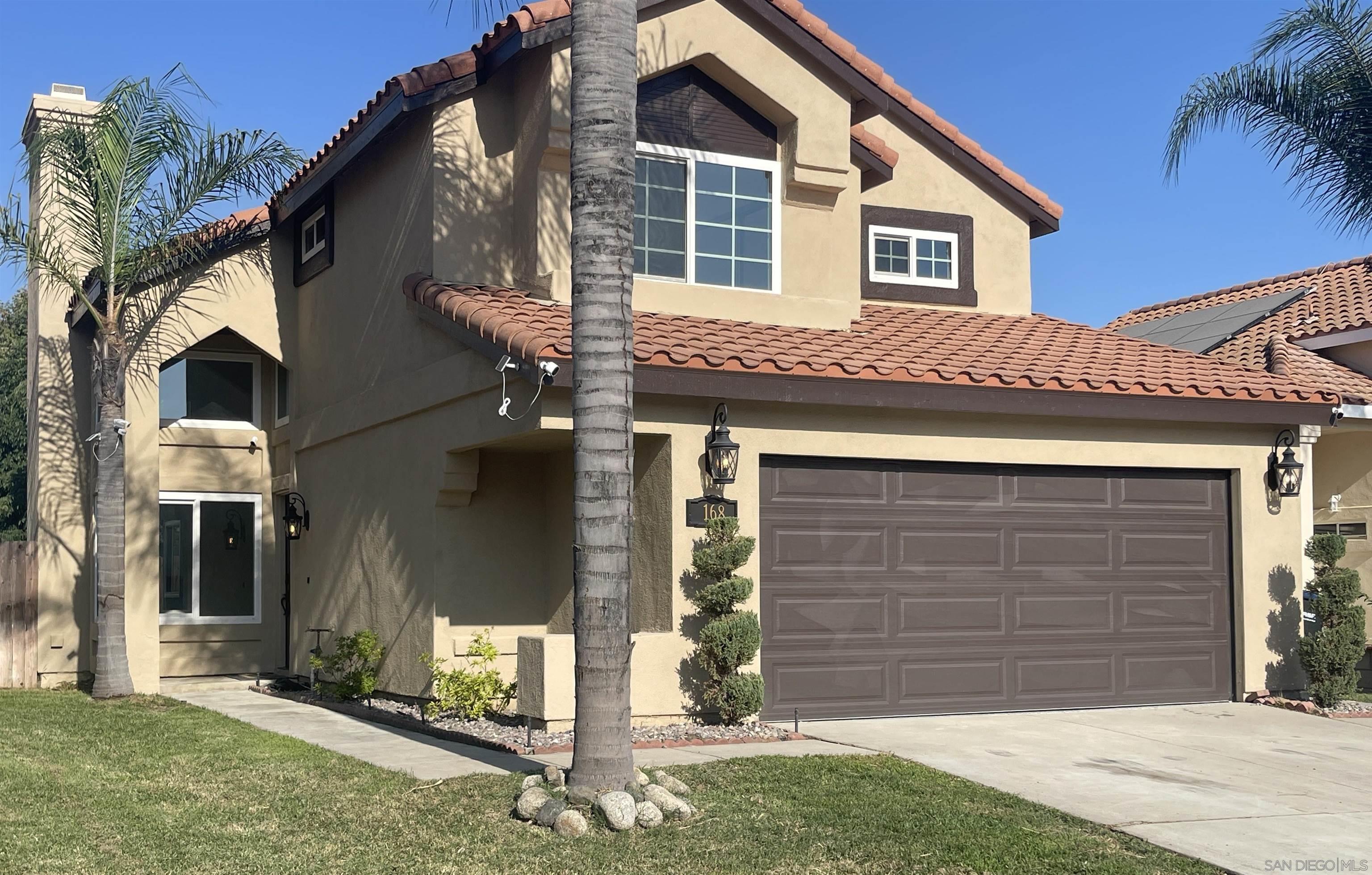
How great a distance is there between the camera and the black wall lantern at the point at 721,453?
1127cm

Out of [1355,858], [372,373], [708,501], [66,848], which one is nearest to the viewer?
[1355,858]

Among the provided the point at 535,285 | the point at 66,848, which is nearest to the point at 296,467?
the point at 535,285

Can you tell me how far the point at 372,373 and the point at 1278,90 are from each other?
12295mm

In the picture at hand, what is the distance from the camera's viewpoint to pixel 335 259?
52.8 feet

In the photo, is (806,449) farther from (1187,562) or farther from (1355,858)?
(1355,858)

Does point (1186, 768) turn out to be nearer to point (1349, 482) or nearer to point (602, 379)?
point (602, 379)

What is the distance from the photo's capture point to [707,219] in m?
13.5

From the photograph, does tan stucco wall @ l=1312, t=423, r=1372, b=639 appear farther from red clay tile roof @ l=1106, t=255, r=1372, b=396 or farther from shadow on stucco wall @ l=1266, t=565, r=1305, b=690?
shadow on stucco wall @ l=1266, t=565, r=1305, b=690

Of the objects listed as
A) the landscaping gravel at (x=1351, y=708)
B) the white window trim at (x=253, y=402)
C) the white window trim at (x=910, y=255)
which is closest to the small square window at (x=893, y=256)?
the white window trim at (x=910, y=255)

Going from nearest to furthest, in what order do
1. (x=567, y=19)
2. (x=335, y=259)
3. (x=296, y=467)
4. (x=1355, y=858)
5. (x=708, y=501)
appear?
(x=1355, y=858) < (x=708, y=501) < (x=567, y=19) < (x=335, y=259) < (x=296, y=467)

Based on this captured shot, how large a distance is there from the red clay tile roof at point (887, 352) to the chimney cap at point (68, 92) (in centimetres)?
738

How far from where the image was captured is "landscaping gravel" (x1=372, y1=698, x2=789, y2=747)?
34.8 ft

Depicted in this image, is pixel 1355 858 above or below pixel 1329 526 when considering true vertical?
below

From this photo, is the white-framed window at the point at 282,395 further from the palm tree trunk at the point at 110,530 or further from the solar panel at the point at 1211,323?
the solar panel at the point at 1211,323
